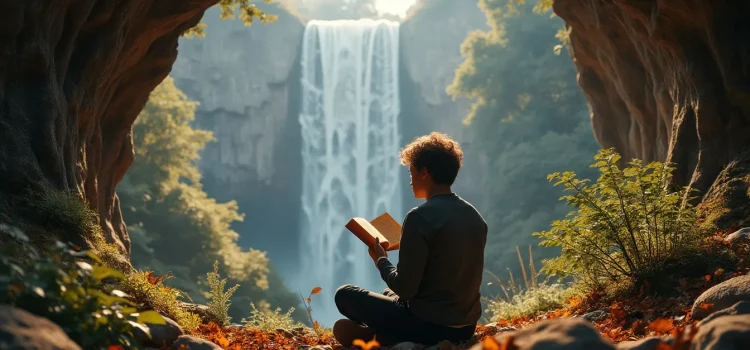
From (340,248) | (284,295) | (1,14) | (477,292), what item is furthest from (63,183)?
(340,248)

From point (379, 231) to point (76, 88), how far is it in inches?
161

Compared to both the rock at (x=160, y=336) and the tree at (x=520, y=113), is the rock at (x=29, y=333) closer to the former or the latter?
the rock at (x=160, y=336)

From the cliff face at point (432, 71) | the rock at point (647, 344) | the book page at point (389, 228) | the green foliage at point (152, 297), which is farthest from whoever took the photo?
the cliff face at point (432, 71)

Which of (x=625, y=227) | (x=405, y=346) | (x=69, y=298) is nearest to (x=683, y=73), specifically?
(x=625, y=227)

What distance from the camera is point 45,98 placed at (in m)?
6.08

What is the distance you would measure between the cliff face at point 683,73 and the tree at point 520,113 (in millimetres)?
Answer: 18491

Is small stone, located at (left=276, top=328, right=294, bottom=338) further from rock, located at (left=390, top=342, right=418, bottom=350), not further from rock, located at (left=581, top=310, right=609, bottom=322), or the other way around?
rock, located at (left=581, top=310, right=609, bottom=322)

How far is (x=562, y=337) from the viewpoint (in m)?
2.36

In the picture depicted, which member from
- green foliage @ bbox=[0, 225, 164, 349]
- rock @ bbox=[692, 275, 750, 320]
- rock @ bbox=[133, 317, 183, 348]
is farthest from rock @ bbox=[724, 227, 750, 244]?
green foliage @ bbox=[0, 225, 164, 349]

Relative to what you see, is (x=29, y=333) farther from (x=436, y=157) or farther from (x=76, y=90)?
(x=76, y=90)

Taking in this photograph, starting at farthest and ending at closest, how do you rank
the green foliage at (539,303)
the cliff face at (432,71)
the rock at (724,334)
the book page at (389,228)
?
1. the cliff face at (432,71)
2. the green foliage at (539,303)
3. the book page at (389,228)
4. the rock at (724,334)

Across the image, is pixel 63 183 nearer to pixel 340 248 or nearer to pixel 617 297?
pixel 617 297

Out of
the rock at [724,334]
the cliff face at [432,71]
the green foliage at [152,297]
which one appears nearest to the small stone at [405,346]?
the green foliage at [152,297]

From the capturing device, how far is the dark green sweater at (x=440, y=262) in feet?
13.4
